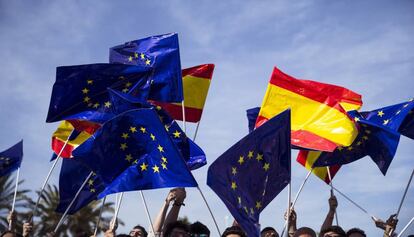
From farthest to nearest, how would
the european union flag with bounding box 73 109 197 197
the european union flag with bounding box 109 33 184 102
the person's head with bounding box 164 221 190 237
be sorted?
the european union flag with bounding box 109 33 184 102 < the european union flag with bounding box 73 109 197 197 < the person's head with bounding box 164 221 190 237

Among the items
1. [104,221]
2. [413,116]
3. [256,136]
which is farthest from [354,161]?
[104,221]

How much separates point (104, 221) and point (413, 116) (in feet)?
75.2

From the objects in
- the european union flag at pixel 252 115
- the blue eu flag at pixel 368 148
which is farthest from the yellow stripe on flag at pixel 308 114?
the european union flag at pixel 252 115

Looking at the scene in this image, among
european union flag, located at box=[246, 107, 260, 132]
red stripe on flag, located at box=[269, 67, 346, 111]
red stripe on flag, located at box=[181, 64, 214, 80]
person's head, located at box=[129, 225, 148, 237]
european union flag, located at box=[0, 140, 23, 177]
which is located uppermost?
red stripe on flag, located at box=[181, 64, 214, 80]

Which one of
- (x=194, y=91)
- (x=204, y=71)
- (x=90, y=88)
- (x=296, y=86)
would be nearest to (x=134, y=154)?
(x=90, y=88)

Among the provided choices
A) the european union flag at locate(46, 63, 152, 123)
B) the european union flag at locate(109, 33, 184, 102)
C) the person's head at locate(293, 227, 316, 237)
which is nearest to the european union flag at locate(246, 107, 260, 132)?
the european union flag at locate(109, 33, 184, 102)

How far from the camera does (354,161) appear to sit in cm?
933

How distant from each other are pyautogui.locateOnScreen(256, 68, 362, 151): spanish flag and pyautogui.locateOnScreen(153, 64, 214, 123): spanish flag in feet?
4.39

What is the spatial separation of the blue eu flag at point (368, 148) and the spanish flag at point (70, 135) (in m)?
3.96

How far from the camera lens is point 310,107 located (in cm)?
962

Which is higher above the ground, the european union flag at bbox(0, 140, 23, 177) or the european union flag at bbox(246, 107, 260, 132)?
the european union flag at bbox(246, 107, 260, 132)

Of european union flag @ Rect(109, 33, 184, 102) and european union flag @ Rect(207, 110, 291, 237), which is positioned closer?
european union flag @ Rect(207, 110, 291, 237)

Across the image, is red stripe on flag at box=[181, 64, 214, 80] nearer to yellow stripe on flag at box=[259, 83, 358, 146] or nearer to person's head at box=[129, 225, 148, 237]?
yellow stripe on flag at box=[259, 83, 358, 146]

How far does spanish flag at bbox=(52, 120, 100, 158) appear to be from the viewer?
954cm
